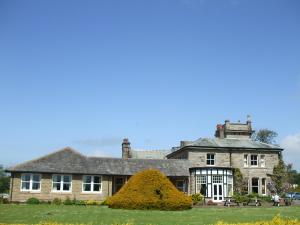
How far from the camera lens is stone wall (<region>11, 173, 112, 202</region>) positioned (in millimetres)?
43469

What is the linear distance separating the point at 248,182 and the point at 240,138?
9.99 m

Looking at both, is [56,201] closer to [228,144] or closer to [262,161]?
[228,144]

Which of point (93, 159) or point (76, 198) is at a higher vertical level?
point (93, 159)

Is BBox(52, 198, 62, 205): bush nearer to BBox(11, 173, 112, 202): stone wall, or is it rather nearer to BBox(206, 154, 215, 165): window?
BBox(11, 173, 112, 202): stone wall

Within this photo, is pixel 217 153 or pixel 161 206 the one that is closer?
pixel 161 206

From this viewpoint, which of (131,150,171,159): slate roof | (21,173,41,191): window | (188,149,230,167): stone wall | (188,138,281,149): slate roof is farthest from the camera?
(131,150,171,159): slate roof

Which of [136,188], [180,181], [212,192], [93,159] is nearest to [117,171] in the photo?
[93,159]

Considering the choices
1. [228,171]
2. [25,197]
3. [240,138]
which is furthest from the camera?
[240,138]

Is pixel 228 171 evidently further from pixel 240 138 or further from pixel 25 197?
pixel 25 197

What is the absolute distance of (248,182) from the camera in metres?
52.3

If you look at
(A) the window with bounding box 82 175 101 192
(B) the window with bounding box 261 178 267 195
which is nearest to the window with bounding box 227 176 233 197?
(B) the window with bounding box 261 178 267 195

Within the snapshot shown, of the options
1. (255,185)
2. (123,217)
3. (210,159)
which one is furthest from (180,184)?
(123,217)

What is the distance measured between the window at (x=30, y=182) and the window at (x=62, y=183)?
1.53 metres

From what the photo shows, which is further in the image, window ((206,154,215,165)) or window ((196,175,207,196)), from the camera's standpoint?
window ((206,154,215,165))
